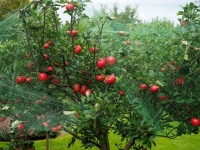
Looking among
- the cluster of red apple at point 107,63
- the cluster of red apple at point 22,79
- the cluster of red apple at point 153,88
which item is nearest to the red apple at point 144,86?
the cluster of red apple at point 153,88

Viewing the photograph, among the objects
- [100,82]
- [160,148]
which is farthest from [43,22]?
[160,148]

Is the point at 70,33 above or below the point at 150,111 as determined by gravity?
above

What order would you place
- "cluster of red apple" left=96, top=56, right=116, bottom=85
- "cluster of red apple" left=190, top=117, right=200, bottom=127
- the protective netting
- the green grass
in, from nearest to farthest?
1. "cluster of red apple" left=96, top=56, right=116, bottom=85
2. the protective netting
3. "cluster of red apple" left=190, top=117, right=200, bottom=127
4. the green grass

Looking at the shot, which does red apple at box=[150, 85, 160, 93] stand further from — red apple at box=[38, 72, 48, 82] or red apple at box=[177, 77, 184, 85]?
red apple at box=[38, 72, 48, 82]

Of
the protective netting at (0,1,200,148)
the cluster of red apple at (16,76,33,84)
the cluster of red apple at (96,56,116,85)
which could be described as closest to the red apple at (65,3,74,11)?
the protective netting at (0,1,200,148)

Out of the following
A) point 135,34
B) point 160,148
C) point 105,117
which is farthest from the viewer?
point 160,148

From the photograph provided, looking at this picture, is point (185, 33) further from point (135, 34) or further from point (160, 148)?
point (160, 148)

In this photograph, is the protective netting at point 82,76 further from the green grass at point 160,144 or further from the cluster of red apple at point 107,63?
the green grass at point 160,144

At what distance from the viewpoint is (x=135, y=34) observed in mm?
4070

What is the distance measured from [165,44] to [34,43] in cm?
116

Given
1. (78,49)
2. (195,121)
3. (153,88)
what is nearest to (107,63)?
(78,49)

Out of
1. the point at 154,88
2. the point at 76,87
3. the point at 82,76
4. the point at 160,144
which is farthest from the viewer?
the point at 160,144

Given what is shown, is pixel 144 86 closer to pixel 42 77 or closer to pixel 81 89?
pixel 81 89

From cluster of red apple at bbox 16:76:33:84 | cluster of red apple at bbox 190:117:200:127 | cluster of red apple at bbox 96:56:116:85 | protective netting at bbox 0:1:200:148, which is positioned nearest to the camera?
cluster of red apple at bbox 96:56:116:85
